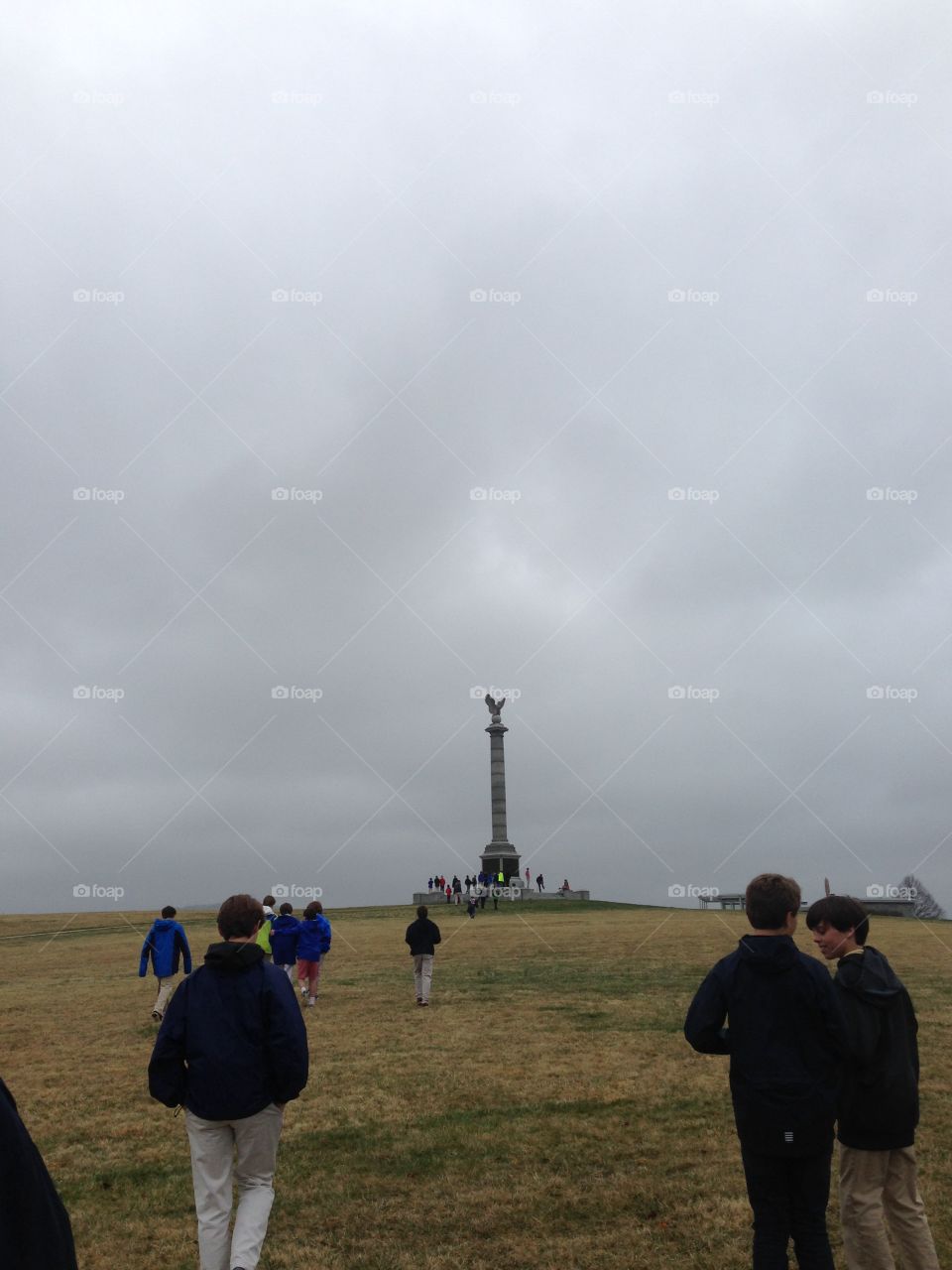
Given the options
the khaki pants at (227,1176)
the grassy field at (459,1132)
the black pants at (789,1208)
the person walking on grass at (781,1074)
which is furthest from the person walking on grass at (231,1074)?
the black pants at (789,1208)

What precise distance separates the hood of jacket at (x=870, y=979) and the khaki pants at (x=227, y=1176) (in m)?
3.35

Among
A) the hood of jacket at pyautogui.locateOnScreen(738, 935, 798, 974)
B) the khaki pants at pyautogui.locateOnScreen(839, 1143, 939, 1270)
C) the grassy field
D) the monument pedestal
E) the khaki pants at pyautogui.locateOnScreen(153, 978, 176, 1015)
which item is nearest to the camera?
the hood of jacket at pyautogui.locateOnScreen(738, 935, 798, 974)

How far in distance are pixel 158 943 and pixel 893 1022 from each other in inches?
534

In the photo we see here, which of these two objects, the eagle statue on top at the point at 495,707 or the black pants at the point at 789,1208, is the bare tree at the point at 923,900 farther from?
the black pants at the point at 789,1208

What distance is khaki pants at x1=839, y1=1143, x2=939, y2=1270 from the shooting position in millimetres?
5078

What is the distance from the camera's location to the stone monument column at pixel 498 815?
71812 mm

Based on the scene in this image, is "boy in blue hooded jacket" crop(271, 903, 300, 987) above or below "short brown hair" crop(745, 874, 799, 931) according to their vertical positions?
below

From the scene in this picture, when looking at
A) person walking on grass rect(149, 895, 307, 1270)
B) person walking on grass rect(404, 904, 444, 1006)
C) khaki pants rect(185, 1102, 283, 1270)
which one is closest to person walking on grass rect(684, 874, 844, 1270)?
person walking on grass rect(149, 895, 307, 1270)

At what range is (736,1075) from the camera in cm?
503

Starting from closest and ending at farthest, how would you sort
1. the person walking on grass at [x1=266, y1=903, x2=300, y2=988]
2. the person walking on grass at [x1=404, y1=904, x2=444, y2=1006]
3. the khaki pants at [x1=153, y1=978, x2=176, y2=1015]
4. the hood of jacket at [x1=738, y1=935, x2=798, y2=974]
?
the hood of jacket at [x1=738, y1=935, x2=798, y2=974], the khaki pants at [x1=153, y1=978, x2=176, y2=1015], the person walking on grass at [x1=404, y1=904, x2=444, y2=1006], the person walking on grass at [x1=266, y1=903, x2=300, y2=988]

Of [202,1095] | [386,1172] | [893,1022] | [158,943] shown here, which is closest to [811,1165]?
[893,1022]

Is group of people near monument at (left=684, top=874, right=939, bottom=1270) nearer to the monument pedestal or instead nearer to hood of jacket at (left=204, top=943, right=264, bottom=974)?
hood of jacket at (left=204, top=943, right=264, bottom=974)

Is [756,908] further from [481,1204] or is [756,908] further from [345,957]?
[345,957]

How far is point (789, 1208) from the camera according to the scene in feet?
16.1
